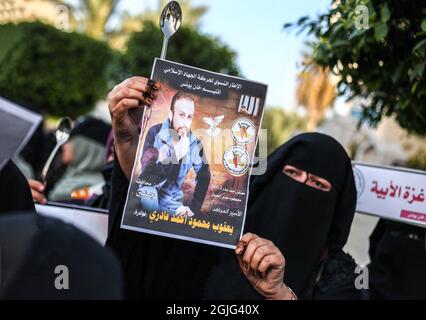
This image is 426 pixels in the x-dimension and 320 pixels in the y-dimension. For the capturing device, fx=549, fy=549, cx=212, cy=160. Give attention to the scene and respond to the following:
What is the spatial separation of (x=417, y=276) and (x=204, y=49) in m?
7.08

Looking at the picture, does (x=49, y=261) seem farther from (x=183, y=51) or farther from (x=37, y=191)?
(x=183, y=51)

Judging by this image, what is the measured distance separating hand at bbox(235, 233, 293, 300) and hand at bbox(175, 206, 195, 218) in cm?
16

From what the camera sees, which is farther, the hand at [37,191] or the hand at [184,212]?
the hand at [37,191]

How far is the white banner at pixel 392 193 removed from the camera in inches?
85.1

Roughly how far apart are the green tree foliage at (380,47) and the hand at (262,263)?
0.90 m

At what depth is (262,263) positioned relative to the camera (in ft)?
4.77

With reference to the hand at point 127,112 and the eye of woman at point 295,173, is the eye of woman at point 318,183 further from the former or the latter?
the hand at point 127,112

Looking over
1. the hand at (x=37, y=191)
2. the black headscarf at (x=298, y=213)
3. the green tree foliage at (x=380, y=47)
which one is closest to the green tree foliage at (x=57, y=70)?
the hand at (x=37, y=191)

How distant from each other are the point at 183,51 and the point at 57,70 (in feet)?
14.8

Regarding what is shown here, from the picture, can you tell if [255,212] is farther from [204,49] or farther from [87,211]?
[204,49]

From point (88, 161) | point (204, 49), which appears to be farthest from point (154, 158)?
point (204, 49)

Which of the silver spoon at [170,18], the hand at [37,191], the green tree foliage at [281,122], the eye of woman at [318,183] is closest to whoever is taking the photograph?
the silver spoon at [170,18]

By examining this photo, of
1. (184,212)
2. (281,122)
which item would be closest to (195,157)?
(184,212)
